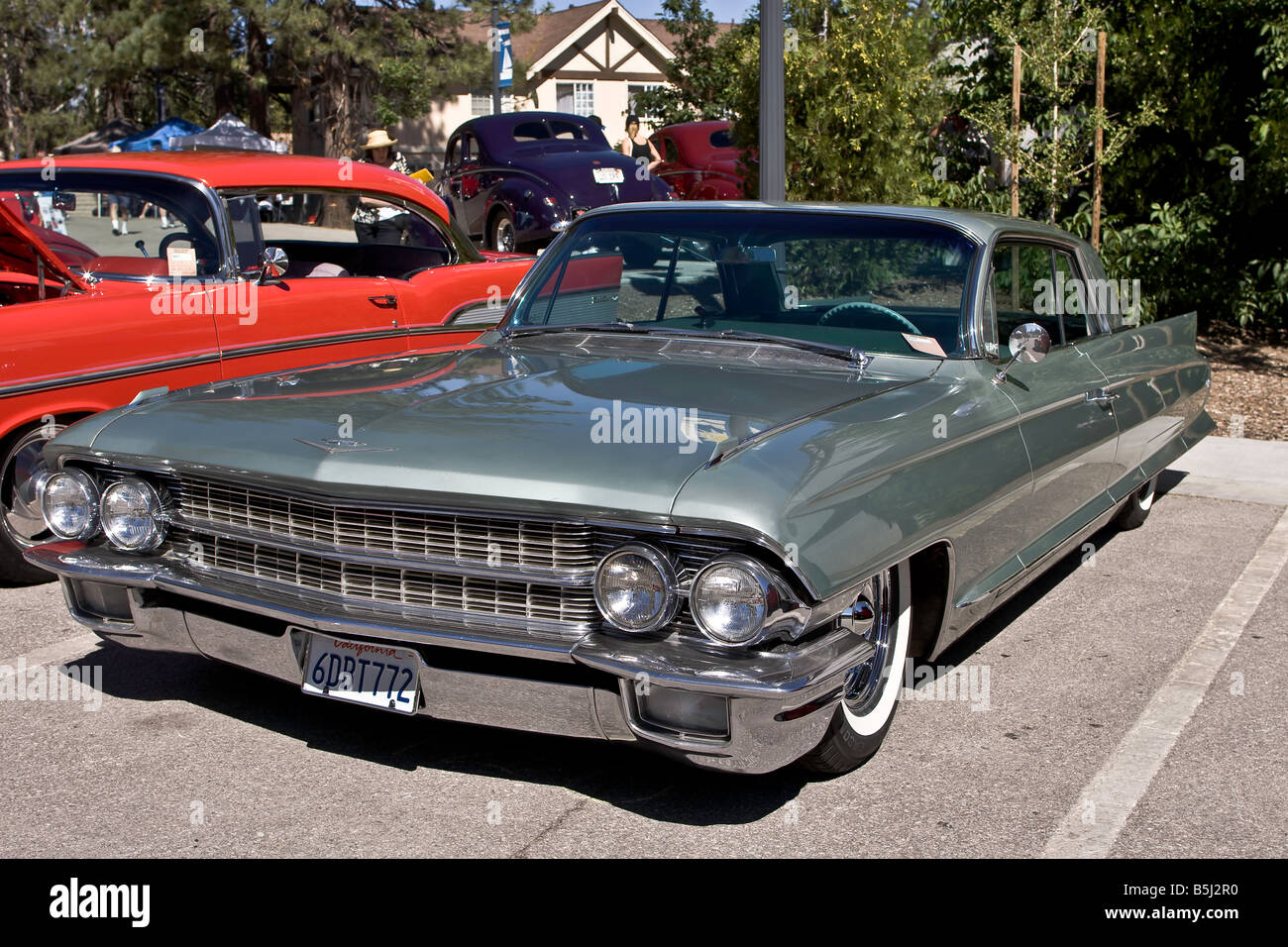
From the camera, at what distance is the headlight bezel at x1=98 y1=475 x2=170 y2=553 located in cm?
341

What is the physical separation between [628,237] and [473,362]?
809 millimetres

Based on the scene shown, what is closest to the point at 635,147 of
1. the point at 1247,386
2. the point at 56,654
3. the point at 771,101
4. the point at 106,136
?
the point at 1247,386

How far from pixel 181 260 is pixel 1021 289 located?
3.51 meters

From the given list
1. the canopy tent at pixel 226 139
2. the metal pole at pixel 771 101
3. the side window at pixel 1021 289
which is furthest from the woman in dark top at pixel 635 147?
the side window at pixel 1021 289

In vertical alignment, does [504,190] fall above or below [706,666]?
above

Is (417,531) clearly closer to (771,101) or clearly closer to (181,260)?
(181,260)

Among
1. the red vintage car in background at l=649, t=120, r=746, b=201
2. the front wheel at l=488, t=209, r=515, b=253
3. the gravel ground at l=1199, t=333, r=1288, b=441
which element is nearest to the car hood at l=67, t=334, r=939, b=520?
the gravel ground at l=1199, t=333, r=1288, b=441

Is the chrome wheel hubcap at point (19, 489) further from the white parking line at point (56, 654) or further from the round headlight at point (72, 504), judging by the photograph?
the round headlight at point (72, 504)

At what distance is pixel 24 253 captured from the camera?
528 cm

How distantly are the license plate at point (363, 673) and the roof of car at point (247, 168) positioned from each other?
322 centimetres

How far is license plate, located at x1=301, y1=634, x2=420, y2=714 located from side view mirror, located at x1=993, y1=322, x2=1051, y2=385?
79.9 inches

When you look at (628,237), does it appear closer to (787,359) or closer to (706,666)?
(787,359)
